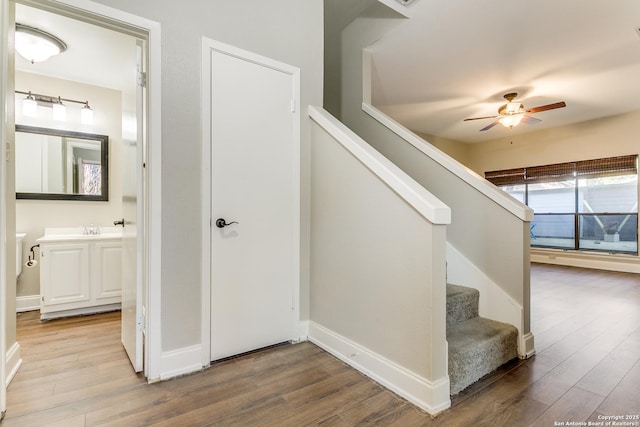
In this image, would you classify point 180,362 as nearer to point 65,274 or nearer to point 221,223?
point 221,223

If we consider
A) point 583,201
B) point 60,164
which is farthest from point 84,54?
point 583,201

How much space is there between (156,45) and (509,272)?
2744mm

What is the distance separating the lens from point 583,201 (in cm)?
611

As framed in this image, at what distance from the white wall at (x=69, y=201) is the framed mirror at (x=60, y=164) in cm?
7

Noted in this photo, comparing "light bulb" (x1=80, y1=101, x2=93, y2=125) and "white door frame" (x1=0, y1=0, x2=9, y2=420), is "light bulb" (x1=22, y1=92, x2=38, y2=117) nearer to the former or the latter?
"light bulb" (x1=80, y1=101, x2=93, y2=125)

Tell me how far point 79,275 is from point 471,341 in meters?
3.50

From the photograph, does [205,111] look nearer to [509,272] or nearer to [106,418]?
[106,418]

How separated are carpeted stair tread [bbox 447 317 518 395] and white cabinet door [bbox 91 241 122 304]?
3190 millimetres

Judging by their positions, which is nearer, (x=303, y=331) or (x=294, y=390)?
(x=294, y=390)

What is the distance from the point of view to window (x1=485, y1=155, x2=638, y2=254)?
5.54 m

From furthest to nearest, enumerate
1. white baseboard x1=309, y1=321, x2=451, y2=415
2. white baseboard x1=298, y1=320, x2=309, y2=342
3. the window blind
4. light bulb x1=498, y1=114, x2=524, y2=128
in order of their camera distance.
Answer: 1. the window blind
2. light bulb x1=498, y1=114, x2=524, y2=128
3. white baseboard x1=298, y1=320, x2=309, y2=342
4. white baseboard x1=309, y1=321, x2=451, y2=415

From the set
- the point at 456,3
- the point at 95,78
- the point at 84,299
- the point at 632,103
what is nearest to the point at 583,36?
the point at 456,3

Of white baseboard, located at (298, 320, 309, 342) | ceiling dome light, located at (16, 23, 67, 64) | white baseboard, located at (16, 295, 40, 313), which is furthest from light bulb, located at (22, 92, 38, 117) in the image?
white baseboard, located at (298, 320, 309, 342)

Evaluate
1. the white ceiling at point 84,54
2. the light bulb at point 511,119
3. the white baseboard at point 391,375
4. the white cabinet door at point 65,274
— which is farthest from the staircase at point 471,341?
the light bulb at point 511,119
